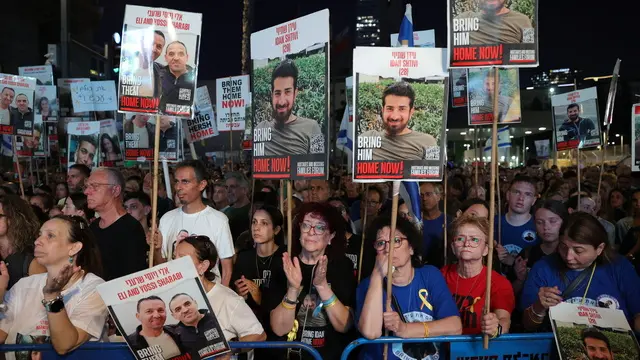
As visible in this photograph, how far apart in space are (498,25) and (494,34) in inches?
2.5

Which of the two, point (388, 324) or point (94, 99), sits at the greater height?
point (94, 99)

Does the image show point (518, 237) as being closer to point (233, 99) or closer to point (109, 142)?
point (233, 99)

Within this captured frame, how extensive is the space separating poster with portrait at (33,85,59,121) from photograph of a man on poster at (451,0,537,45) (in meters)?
13.5

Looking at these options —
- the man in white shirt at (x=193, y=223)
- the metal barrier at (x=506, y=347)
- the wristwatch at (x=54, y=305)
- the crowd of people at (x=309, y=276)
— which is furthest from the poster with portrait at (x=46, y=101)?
the metal barrier at (x=506, y=347)

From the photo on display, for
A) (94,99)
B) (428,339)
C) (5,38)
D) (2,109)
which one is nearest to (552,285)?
(428,339)

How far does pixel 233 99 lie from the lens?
11352 millimetres

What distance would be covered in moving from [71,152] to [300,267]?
9.61m

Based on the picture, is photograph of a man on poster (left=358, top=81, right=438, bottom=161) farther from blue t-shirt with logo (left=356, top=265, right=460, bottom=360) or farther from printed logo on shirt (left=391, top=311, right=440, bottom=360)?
printed logo on shirt (left=391, top=311, right=440, bottom=360)

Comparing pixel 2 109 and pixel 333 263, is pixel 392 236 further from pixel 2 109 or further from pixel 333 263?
pixel 2 109

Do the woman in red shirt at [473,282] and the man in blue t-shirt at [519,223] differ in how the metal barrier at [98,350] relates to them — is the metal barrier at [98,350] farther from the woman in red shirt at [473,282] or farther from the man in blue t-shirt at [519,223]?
the man in blue t-shirt at [519,223]

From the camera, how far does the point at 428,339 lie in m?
3.75

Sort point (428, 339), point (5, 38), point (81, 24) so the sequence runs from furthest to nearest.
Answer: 1. point (81, 24)
2. point (5, 38)
3. point (428, 339)

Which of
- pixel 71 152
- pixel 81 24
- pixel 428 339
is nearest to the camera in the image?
pixel 428 339

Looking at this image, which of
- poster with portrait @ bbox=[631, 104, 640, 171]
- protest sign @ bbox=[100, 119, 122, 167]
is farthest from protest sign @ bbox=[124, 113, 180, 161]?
poster with portrait @ bbox=[631, 104, 640, 171]
